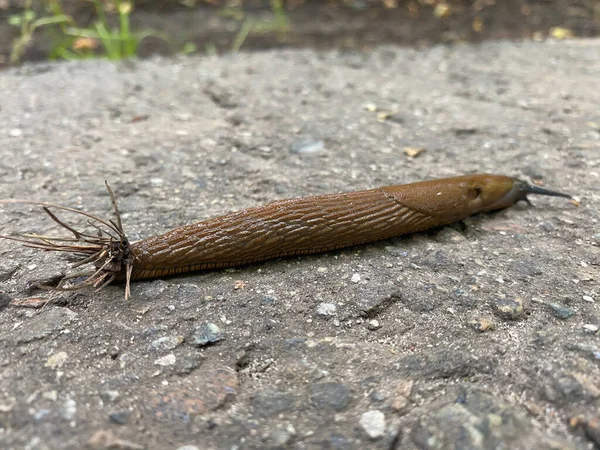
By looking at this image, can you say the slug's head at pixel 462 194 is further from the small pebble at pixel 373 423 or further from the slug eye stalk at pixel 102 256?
the slug eye stalk at pixel 102 256

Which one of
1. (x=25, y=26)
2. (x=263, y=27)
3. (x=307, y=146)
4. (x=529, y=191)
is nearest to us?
(x=529, y=191)

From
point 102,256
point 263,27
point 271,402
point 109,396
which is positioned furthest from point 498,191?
point 263,27

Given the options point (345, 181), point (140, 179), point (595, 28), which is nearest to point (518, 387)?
point (345, 181)

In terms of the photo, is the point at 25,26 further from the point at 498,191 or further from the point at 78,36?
the point at 498,191

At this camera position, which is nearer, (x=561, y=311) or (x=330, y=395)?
(x=330, y=395)

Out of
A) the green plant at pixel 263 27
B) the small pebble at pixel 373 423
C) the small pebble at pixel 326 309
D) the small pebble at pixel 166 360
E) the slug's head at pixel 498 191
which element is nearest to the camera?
the small pebble at pixel 373 423

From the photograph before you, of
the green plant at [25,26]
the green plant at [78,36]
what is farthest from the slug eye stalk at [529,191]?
the green plant at [25,26]

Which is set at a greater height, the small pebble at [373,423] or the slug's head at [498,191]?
the slug's head at [498,191]

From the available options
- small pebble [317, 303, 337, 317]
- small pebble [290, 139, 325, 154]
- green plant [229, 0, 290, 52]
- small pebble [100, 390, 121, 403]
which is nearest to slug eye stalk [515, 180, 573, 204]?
small pebble [290, 139, 325, 154]
